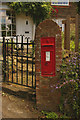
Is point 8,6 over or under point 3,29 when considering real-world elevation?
over

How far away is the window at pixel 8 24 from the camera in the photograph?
30.8 ft

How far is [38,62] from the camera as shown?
373cm

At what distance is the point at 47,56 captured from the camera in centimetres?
372

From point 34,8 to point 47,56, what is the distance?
5.37 meters

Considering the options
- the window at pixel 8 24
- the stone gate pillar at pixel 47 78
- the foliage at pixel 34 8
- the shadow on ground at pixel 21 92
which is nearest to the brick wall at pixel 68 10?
the foliage at pixel 34 8

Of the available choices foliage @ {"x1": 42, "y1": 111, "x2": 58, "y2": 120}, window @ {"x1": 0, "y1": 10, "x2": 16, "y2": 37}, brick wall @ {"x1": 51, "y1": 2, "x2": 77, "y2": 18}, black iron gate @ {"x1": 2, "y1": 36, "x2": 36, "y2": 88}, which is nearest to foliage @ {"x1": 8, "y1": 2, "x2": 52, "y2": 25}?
brick wall @ {"x1": 51, "y1": 2, "x2": 77, "y2": 18}

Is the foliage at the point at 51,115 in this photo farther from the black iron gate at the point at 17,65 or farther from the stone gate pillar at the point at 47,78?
the black iron gate at the point at 17,65

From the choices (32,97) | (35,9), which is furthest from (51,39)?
(35,9)

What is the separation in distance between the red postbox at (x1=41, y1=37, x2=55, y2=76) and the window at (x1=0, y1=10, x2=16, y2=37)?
6.17 m

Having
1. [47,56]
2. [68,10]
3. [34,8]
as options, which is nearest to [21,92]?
[47,56]

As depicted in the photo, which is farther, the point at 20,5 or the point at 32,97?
the point at 20,5

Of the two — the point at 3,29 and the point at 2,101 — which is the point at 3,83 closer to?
the point at 2,101

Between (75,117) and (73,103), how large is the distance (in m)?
0.31

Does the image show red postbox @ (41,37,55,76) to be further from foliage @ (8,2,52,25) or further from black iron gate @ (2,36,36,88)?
foliage @ (8,2,52,25)
